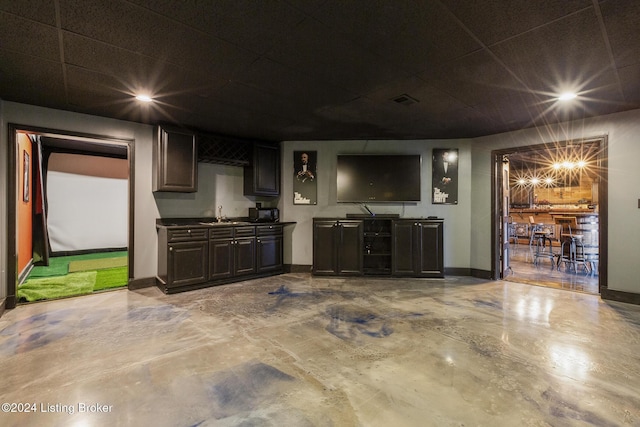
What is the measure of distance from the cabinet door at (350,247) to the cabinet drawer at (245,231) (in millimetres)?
1441

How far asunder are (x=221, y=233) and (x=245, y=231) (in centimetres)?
41

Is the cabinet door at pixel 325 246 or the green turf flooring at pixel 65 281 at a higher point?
the cabinet door at pixel 325 246

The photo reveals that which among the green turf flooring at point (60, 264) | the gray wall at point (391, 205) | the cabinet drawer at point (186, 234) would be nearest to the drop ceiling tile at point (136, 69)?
the gray wall at point (391, 205)

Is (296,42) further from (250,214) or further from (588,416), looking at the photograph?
(250,214)

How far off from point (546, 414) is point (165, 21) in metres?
3.41

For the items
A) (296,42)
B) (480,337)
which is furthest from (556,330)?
(296,42)

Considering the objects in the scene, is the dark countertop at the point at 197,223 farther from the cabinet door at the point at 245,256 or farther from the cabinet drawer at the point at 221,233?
the cabinet door at the point at 245,256

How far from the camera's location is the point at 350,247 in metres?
5.02

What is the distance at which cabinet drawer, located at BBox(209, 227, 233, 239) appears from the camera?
14.4ft

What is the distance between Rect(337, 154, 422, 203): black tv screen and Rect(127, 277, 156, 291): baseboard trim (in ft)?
10.7

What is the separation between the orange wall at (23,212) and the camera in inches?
177

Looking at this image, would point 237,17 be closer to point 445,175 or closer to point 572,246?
point 445,175

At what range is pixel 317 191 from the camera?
5414mm

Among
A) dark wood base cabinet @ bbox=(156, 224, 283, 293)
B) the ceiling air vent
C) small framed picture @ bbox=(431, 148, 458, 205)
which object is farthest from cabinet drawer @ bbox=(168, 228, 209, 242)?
small framed picture @ bbox=(431, 148, 458, 205)
